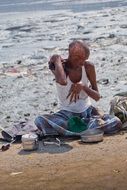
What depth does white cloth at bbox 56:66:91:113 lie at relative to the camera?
23.2 ft

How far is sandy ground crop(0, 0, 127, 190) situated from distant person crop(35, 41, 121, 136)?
0.87 feet

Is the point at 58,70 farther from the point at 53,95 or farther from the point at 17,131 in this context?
the point at 53,95

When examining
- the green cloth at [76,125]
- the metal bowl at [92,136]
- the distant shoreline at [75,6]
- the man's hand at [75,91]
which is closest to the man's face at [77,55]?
the man's hand at [75,91]

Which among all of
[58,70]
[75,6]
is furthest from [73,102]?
[75,6]

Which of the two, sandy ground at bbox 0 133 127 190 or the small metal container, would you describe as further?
the small metal container

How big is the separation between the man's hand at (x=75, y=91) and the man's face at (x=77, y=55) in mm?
289

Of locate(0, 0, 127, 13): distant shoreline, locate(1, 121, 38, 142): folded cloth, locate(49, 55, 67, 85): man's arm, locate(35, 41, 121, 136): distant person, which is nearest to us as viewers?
locate(49, 55, 67, 85): man's arm

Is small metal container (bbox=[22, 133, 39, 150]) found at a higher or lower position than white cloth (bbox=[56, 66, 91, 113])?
lower

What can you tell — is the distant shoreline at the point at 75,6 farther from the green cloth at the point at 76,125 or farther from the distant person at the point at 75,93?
the green cloth at the point at 76,125

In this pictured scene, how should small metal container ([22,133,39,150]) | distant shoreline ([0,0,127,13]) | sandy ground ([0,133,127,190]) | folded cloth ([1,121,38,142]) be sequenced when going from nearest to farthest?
sandy ground ([0,133,127,190]) → small metal container ([22,133,39,150]) → folded cloth ([1,121,38,142]) → distant shoreline ([0,0,127,13])

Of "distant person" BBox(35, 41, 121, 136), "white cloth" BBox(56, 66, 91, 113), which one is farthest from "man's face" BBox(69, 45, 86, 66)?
"white cloth" BBox(56, 66, 91, 113)

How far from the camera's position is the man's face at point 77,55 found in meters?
6.93

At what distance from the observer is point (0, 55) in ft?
49.0

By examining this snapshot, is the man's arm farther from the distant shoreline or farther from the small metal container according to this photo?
the distant shoreline
